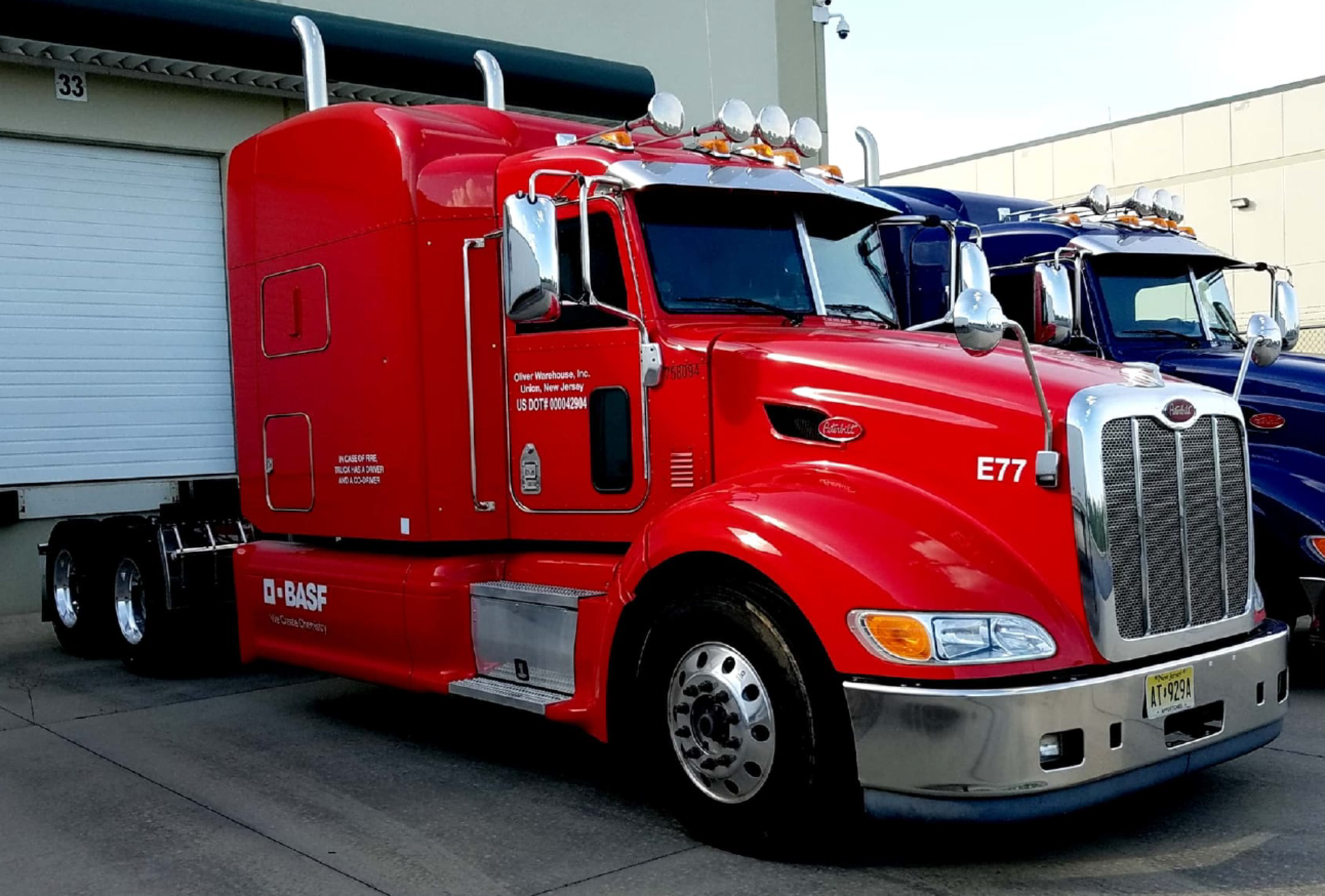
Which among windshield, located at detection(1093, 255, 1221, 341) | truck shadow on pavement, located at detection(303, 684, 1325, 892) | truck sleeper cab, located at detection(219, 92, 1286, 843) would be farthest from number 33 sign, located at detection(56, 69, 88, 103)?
windshield, located at detection(1093, 255, 1221, 341)

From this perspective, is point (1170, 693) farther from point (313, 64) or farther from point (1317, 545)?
point (313, 64)

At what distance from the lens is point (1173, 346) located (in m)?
8.82

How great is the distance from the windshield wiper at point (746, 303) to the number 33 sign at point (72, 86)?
29.8ft

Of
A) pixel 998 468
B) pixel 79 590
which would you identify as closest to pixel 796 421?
pixel 998 468

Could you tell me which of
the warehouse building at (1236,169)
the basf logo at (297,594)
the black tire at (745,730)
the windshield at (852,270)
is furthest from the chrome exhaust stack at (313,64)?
the warehouse building at (1236,169)

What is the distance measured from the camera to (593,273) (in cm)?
600

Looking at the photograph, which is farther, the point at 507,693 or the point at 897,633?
the point at 507,693

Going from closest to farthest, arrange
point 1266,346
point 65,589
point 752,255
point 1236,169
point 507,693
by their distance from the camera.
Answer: point 507,693 < point 752,255 < point 1266,346 < point 65,589 < point 1236,169

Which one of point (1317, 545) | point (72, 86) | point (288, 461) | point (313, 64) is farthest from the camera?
point (72, 86)

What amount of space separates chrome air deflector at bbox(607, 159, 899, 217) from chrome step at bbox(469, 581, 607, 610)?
1.75 metres

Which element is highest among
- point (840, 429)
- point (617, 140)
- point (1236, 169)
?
point (1236, 169)

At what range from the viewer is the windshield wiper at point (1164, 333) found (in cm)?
884

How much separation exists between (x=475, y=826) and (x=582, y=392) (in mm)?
1892

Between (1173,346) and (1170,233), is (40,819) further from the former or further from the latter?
(1170,233)
